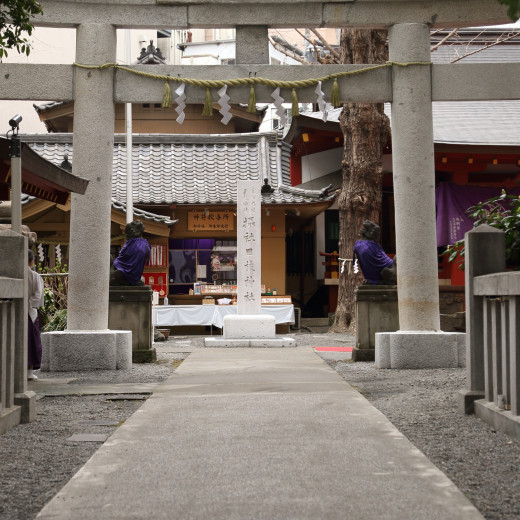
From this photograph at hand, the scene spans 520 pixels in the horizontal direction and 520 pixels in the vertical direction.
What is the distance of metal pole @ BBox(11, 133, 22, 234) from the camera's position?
8070mm

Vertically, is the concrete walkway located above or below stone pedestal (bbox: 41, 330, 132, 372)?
below

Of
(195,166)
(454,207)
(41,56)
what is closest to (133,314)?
(454,207)

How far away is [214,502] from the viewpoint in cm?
387

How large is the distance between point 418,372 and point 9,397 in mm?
5514

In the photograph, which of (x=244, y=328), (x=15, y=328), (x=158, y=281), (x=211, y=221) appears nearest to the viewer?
(x=15, y=328)

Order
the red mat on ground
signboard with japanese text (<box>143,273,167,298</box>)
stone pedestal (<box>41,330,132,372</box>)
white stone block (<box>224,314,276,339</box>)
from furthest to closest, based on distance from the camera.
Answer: signboard with japanese text (<box>143,273,167,298</box>) → white stone block (<box>224,314,276,339</box>) → the red mat on ground → stone pedestal (<box>41,330,132,372</box>)

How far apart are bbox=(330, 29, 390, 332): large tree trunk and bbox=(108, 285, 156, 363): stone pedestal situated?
24.8 ft

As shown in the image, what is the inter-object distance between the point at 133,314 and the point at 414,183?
4.77 m

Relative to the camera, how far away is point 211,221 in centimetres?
Answer: 2134

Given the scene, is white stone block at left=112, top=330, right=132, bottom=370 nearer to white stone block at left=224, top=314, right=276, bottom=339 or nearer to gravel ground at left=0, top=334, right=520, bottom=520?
gravel ground at left=0, top=334, right=520, bottom=520

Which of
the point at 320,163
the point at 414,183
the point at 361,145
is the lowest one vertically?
the point at 414,183

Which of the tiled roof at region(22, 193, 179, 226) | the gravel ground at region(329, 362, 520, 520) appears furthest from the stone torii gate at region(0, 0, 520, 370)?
the tiled roof at region(22, 193, 179, 226)

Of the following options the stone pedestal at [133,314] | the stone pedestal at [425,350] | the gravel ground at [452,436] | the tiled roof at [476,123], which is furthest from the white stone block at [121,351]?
the tiled roof at [476,123]

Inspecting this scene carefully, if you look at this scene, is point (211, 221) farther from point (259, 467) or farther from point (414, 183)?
point (259, 467)
